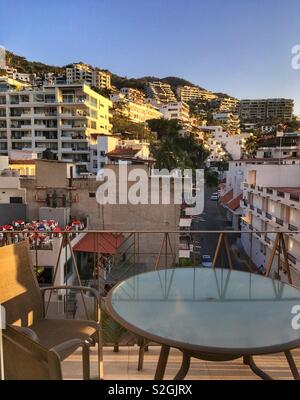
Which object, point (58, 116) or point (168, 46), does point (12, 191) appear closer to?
point (168, 46)

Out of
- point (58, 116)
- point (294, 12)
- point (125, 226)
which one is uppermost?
point (58, 116)

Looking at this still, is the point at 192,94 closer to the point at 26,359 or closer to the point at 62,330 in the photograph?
the point at 62,330

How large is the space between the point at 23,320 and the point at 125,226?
1367 centimetres

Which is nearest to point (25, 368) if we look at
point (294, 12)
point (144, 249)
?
point (294, 12)

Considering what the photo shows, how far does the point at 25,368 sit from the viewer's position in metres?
1.31

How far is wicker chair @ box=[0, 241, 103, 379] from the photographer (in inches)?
74.8

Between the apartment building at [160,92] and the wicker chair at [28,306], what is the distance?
108m

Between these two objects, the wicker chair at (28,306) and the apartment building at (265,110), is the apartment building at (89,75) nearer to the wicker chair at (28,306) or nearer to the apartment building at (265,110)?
the apartment building at (265,110)

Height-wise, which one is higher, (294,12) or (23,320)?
(294,12)

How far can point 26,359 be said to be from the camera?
130 cm

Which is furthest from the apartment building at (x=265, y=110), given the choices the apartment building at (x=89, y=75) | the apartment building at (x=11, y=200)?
the apartment building at (x=11, y=200)

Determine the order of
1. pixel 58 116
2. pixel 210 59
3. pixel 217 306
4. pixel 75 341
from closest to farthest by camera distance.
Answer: pixel 75 341
pixel 217 306
pixel 210 59
pixel 58 116

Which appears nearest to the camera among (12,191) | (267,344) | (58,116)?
(267,344)

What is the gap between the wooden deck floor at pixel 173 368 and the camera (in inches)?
90.9
